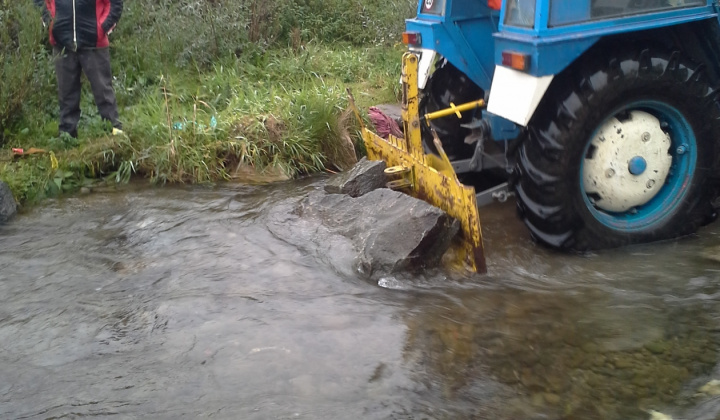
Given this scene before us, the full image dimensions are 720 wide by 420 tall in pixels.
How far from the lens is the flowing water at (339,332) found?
255cm

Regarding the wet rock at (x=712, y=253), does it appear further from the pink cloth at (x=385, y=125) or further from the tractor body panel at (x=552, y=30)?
the pink cloth at (x=385, y=125)

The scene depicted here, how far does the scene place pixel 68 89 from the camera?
19.7 ft

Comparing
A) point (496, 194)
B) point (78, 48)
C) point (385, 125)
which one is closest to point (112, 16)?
point (78, 48)

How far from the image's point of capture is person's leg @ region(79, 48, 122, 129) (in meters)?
6.00

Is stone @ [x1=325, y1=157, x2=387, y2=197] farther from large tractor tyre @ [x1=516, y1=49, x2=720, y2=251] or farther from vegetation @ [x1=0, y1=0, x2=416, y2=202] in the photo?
vegetation @ [x1=0, y1=0, x2=416, y2=202]

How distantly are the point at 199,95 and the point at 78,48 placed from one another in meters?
1.29

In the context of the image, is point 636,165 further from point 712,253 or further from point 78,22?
point 78,22

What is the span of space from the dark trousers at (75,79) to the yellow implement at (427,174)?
9.71ft

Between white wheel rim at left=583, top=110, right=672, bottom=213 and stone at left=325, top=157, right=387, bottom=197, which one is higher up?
white wheel rim at left=583, top=110, right=672, bottom=213

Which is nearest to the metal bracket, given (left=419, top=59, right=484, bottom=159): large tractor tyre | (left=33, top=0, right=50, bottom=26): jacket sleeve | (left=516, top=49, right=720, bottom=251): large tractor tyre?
(left=516, top=49, right=720, bottom=251): large tractor tyre

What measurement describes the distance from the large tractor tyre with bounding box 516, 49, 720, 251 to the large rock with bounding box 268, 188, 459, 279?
0.56 meters

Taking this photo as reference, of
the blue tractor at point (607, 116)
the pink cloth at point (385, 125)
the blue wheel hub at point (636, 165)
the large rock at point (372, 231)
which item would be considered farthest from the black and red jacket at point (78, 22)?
the blue wheel hub at point (636, 165)

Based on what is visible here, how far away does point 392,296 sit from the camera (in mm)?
3459

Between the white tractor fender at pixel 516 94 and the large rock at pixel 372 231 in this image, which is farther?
the large rock at pixel 372 231
